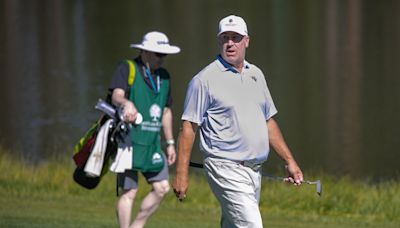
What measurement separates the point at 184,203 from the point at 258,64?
783 inches

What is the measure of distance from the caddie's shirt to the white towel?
1.87 metres

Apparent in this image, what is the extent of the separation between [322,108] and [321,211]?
12642mm

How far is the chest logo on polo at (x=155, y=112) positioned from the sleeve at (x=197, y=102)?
1.96 m

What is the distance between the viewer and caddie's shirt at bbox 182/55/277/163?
7.30 meters

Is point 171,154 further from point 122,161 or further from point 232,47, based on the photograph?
point 232,47

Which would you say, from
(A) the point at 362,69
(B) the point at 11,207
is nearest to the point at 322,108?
(A) the point at 362,69

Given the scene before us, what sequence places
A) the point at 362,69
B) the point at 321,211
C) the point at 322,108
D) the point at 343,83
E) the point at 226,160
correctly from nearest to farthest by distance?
1. the point at 226,160
2. the point at 321,211
3. the point at 322,108
4. the point at 343,83
5. the point at 362,69

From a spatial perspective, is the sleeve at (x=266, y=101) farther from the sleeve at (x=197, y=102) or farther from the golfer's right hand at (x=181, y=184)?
the golfer's right hand at (x=181, y=184)

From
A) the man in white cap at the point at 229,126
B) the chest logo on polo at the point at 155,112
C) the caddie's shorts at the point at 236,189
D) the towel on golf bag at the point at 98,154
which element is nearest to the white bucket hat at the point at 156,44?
the chest logo on polo at the point at 155,112

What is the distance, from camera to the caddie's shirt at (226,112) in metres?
7.30

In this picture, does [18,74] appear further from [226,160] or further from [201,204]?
[226,160]

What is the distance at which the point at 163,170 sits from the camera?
9555mm

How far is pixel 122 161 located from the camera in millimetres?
9188

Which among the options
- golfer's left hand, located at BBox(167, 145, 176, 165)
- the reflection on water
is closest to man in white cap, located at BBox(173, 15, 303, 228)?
golfer's left hand, located at BBox(167, 145, 176, 165)
